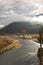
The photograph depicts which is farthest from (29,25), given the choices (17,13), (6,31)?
(6,31)

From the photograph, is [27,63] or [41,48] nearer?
[27,63]

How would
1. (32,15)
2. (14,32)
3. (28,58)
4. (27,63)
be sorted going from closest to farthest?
(27,63), (28,58), (32,15), (14,32)

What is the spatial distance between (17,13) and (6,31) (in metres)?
1.25

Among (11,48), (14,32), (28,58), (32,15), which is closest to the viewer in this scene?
(28,58)

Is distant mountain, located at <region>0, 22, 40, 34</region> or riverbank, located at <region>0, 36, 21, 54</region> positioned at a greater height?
distant mountain, located at <region>0, 22, 40, 34</region>

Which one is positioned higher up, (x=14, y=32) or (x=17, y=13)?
(x=17, y=13)

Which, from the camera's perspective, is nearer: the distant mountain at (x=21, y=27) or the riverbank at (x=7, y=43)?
the distant mountain at (x=21, y=27)

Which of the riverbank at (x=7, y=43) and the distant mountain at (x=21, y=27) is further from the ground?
the distant mountain at (x=21, y=27)

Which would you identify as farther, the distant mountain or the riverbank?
the riverbank

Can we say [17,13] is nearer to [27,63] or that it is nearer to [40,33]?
[40,33]

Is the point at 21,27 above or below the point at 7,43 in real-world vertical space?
above

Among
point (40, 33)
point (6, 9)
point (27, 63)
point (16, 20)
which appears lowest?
point (27, 63)

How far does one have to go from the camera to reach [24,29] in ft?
27.9

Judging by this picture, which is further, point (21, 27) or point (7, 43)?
point (7, 43)
